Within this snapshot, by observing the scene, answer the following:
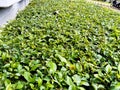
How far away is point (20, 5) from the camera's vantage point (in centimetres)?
858

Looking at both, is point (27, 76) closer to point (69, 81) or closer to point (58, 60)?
point (69, 81)

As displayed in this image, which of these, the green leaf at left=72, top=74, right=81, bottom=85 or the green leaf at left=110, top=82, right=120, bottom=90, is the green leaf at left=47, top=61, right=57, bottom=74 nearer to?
the green leaf at left=72, top=74, right=81, bottom=85

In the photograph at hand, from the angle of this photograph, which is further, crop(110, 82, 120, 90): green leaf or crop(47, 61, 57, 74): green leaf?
crop(47, 61, 57, 74): green leaf

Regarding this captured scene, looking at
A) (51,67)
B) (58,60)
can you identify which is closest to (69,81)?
(51,67)

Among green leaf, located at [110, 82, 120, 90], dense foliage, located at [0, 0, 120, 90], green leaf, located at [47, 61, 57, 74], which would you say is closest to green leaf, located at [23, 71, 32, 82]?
dense foliage, located at [0, 0, 120, 90]

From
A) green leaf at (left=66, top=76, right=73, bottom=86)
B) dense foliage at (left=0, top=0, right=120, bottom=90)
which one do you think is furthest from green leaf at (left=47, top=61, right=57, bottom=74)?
green leaf at (left=66, top=76, right=73, bottom=86)

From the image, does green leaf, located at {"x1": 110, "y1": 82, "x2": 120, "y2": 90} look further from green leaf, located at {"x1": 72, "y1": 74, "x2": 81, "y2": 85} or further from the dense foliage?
green leaf, located at {"x1": 72, "y1": 74, "x2": 81, "y2": 85}

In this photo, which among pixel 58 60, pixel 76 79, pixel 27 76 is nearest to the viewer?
pixel 27 76

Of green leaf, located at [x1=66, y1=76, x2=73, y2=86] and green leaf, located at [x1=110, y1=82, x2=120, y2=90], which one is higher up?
green leaf, located at [x1=66, y1=76, x2=73, y2=86]

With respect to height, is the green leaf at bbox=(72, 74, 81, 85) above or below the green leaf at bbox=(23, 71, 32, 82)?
below

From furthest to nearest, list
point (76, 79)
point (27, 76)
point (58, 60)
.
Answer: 1. point (58, 60)
2. point (76, 79)
3. point (27, 76)

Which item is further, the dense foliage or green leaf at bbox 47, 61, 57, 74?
green leaf at bbox 47, 61, 57, 74

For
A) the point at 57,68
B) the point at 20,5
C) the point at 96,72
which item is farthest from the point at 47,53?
the point at 20,5

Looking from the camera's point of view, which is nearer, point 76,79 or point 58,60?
point 76,79
